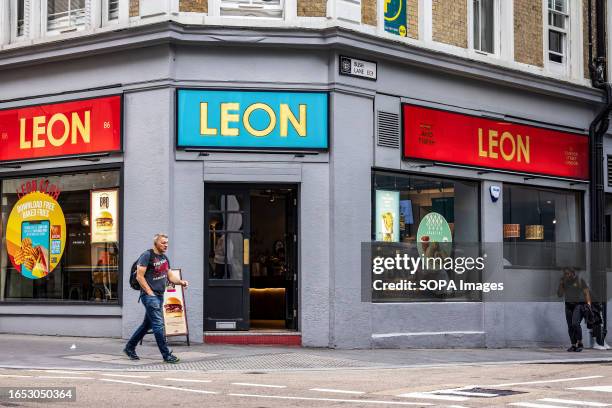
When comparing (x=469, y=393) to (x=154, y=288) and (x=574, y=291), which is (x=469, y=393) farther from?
(x=574, y=291)

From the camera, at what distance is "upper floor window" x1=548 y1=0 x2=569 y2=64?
875 inches

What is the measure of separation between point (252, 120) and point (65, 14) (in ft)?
14.3

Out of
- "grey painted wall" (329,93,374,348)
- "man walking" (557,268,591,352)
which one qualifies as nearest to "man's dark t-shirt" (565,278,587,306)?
"man walking" (557,268,591,352)

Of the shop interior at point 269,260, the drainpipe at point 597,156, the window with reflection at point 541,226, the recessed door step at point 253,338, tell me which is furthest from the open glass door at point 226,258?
the drainpipe at point 597,156

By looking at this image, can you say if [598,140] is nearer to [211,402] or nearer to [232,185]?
[232,185]

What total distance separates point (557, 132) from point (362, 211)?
20.8ft

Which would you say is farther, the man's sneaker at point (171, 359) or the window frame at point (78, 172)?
the window frame at point (78, 172)

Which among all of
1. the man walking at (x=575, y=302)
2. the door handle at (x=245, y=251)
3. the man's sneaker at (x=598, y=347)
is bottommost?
the man's sneaker at (x=598, y=347)

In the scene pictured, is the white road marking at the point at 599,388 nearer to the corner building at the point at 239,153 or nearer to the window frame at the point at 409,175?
the corner building at the point at 239,153

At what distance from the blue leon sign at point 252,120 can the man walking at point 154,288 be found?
3435 millimetres

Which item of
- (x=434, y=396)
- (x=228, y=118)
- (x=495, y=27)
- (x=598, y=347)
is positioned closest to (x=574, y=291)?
(x=598, y=347)

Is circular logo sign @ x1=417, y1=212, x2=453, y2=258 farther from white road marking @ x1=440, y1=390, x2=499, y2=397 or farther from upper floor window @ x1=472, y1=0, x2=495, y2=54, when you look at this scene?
white road marking @ x1=440, y1=390, x2=499, y2=397

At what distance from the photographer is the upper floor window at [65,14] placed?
61.1 feet

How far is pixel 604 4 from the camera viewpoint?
23406mm
